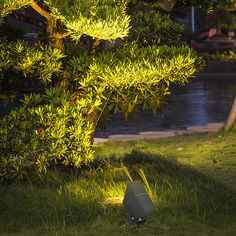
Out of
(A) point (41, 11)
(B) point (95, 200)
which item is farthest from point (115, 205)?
(A) point (41, 11)

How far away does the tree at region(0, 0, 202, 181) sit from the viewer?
7332 millimetres

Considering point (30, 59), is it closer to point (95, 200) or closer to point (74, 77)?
point (74, 77)

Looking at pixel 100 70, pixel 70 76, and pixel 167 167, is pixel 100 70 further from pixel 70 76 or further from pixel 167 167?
pixel 167 167

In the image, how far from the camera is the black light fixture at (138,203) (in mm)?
6316

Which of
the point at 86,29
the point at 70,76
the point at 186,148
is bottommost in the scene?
the point at 186,148

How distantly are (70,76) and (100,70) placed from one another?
21.1 inches

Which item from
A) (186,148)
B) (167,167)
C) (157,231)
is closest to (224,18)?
(186,148)

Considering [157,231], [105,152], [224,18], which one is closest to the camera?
[157,231]

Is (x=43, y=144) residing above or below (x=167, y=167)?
above

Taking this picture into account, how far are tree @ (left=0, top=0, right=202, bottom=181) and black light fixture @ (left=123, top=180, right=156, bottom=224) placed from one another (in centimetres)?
138

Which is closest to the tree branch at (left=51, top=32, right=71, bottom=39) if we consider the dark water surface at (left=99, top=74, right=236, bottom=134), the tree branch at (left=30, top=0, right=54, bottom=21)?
the tree branch at (left=30, top=0, right=54, bottom=21)

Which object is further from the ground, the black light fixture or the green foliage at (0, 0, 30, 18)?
the green foliage at (0, 0, 30, 18)

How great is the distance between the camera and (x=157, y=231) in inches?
266

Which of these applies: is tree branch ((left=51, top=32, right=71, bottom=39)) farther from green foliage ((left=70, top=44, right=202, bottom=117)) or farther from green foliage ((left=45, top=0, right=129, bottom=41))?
green foliage ((left=45, top=0, right=129, bottom=41))
